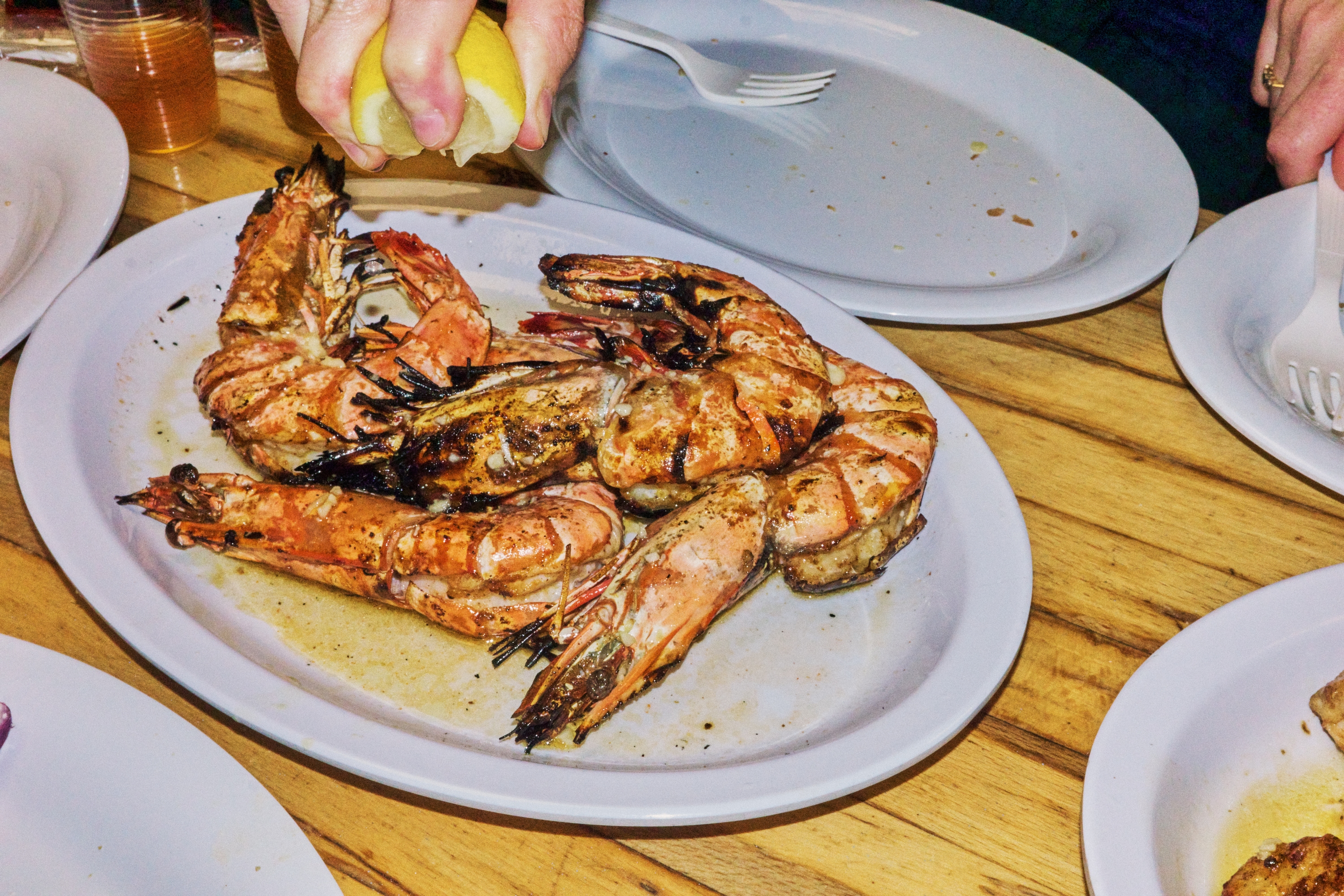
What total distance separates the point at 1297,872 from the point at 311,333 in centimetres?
175

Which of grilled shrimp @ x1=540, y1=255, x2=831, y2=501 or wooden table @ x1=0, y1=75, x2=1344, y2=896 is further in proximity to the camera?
grilled shrimp @ x1=540, y1=255, x2=831, y2=501

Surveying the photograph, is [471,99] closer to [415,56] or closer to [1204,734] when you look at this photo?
[415,56]

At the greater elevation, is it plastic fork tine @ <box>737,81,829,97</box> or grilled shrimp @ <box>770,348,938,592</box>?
plastic fork tine @ <box>737,81,829,97</box>

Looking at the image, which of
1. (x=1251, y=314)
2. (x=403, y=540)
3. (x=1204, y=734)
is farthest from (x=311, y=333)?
(x=1251, y=314)

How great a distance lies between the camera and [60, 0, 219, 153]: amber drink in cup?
220cm

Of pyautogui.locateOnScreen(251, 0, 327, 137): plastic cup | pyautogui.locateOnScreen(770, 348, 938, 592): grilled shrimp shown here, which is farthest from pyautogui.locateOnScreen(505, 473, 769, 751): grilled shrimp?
pyautogui.locateOnScreen(251, 0, 327, 137): plastic cup

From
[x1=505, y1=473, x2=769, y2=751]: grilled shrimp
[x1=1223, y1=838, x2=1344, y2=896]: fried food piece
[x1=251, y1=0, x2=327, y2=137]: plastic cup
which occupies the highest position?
[x1=251, y1=0, x2=327, y2=137]: plastic cup

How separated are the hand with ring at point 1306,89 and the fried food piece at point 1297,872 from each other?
1.60m

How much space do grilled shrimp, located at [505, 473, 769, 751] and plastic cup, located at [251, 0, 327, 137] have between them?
4.28ft

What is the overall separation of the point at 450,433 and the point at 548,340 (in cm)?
34

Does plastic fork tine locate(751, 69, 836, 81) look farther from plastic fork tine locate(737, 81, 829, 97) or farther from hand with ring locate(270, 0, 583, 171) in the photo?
hand with ring locate(270, 0, 583, 171)

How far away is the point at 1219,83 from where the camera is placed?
3104 millimetres

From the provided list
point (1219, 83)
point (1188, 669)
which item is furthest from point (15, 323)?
point (1219, 83)

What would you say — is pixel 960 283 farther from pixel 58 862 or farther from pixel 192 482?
pixel 58 862
